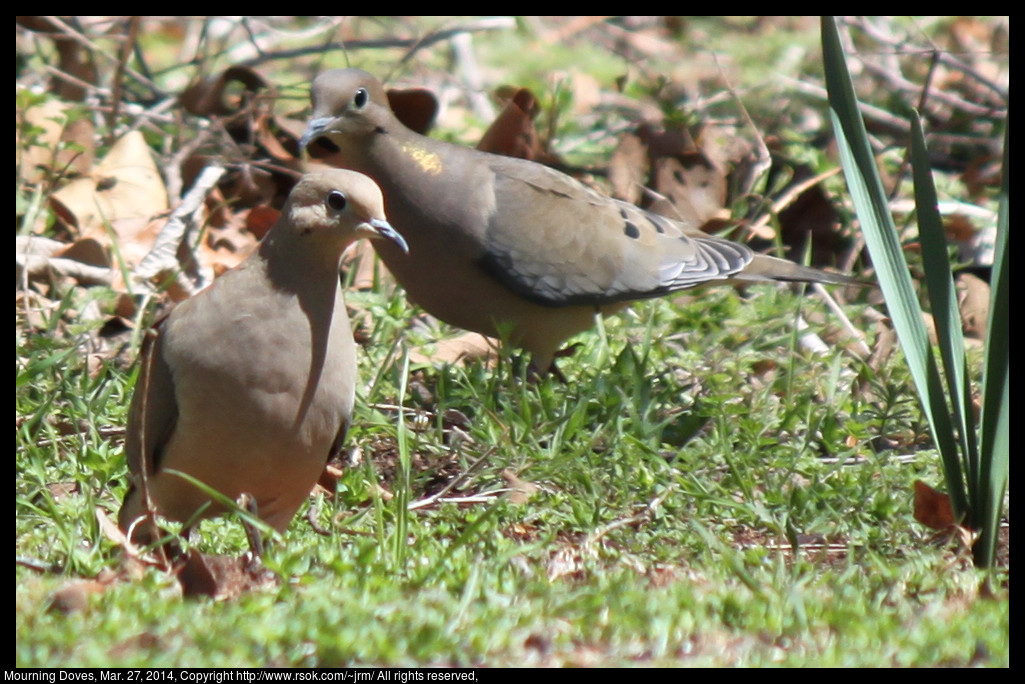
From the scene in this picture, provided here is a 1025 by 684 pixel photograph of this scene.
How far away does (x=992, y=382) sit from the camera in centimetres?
326

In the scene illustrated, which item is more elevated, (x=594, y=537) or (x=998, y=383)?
(x=998, y=383)

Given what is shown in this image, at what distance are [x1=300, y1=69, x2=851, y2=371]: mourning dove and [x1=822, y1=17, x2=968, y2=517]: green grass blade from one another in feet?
6.15

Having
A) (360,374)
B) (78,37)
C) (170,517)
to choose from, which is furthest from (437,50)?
(170,517)

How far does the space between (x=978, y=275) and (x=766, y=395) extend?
2.30 m

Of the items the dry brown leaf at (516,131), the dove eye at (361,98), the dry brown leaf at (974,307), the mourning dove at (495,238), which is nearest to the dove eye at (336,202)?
the mourning dove at (495,238)

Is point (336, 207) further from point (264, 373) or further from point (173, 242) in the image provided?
point (173, 242)

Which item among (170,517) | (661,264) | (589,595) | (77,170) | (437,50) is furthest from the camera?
(437,50)

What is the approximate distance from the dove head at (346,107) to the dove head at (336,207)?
55.2 inches

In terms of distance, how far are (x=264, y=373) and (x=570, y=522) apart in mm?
994

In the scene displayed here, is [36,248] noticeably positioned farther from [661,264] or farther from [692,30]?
[692,30]

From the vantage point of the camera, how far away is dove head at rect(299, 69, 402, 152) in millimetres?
5016

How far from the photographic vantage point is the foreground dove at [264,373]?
3475 mm

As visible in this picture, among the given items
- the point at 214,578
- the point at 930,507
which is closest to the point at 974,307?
the point at 930,507

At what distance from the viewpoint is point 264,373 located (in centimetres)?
345
